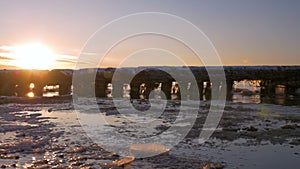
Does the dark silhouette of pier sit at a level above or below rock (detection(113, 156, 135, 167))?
above

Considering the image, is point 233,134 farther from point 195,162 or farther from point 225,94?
point 225,94

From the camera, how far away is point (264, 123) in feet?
58.0

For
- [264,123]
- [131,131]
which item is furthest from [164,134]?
[264,123]

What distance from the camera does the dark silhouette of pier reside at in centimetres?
4331

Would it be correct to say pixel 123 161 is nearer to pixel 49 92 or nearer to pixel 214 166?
pixel 214 166

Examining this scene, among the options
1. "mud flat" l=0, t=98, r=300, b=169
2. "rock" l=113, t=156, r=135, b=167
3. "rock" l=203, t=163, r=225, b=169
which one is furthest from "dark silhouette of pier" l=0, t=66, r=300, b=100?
"rock" l=203, t=163, r=225, b=169

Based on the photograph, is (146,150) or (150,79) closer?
(146,150)

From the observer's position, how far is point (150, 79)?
144 ft

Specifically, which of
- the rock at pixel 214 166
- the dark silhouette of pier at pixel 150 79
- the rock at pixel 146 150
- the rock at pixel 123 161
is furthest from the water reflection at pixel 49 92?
the rock at pixel 214 166

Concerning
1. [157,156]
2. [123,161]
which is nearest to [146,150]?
[157,156]

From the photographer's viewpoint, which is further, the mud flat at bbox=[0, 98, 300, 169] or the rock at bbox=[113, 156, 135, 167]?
the mud flat at bbox=[0, 98, 300, 169]

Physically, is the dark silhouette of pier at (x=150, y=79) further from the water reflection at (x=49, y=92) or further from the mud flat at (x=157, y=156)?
the mud flat at (x=157, y=156)

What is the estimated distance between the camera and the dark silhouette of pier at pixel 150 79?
4331 cm

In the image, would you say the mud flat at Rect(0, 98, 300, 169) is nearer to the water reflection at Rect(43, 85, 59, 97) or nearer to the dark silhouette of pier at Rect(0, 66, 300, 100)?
the dark silhouette of pier at Rect(0, 66, 300, 100)
